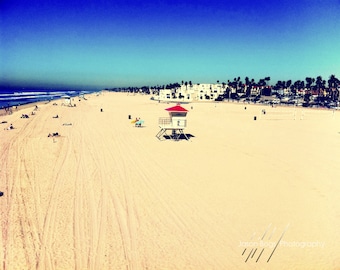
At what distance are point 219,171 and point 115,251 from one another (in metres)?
5.96

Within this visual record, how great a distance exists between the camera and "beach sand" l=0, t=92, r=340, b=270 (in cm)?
560

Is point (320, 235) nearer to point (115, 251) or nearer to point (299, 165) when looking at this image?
point (115, 251)

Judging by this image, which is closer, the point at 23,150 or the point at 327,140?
the point at 23,150

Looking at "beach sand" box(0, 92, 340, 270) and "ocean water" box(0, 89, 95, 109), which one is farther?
"ocean water" box(0, 89, 95, 109)

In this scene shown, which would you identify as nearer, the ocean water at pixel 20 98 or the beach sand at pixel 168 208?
the beach sand at pixel 168 208

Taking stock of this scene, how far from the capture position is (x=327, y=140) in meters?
18.1

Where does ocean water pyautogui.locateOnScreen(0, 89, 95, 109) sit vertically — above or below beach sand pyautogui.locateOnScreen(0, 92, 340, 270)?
above

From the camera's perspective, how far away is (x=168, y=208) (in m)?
7.66

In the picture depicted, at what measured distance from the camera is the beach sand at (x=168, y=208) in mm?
5598

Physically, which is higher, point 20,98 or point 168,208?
point 20,98

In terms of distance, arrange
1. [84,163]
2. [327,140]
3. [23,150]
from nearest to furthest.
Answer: [84,163] → [23,150] → [327,140]

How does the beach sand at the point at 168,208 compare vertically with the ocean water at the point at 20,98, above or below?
below

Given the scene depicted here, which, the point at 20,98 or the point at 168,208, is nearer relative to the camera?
the point at 168,208

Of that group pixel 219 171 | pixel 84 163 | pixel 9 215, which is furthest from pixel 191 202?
pixel 84 163
